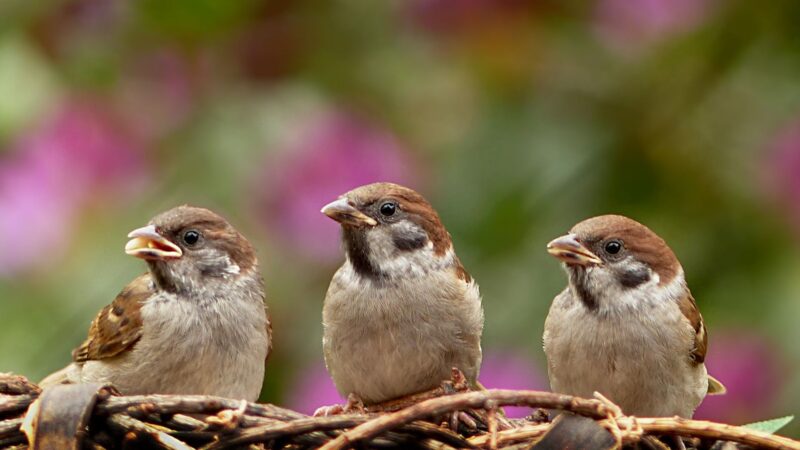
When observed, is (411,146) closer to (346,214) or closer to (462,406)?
(346,214)

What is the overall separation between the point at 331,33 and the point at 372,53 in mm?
160

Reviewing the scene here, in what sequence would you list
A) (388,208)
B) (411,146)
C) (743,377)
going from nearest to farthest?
(388,208) → (743,377) → (411,146)

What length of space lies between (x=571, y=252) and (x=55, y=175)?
184 cm

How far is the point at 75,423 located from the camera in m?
2.50

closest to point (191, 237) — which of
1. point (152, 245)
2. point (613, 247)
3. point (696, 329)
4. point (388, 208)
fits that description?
point (152, 245)

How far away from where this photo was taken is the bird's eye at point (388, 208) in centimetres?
376

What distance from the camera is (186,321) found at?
355cm

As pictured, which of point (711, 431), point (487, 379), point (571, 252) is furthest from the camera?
point (487, 379)

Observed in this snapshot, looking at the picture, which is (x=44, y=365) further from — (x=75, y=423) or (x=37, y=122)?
(x=75, y=423)

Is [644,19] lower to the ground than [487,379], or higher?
higher

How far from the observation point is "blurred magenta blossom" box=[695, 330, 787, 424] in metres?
4.49

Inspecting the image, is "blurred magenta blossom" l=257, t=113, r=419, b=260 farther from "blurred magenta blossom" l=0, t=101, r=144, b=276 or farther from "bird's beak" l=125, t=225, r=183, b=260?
"bird's beak" l=125, t=225, r=183, b=260

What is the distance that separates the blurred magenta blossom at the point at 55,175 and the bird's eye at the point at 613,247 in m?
1.73

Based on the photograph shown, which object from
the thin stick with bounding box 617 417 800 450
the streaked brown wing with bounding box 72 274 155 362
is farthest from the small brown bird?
the thin stick with bounding box 617 417 800 450
